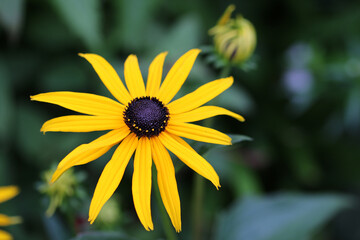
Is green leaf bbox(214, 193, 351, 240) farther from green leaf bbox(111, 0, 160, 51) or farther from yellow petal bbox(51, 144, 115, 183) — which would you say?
green leaf bbox(111, 0, 160, 51)

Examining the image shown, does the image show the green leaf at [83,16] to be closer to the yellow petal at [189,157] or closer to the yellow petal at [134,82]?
the yellow petal at [134,82]

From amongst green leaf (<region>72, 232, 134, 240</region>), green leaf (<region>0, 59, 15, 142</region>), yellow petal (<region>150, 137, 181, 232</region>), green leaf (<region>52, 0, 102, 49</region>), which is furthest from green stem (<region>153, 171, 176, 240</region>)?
green leaf (<region>0, 59, 15, 142</region>)

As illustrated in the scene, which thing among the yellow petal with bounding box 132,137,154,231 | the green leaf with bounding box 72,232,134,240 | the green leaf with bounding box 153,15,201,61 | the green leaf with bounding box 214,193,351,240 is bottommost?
the green leaf with bounding box 214,193,351,240

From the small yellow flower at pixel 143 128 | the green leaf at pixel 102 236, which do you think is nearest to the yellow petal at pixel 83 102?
the small yellow flower at pixel 143 128

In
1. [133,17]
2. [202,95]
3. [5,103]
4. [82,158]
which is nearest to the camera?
[82,158]

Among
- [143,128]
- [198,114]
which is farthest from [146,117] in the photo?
[198,114]

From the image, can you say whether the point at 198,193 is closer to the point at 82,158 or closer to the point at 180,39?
the point at 82,158
